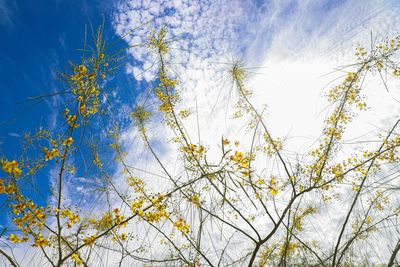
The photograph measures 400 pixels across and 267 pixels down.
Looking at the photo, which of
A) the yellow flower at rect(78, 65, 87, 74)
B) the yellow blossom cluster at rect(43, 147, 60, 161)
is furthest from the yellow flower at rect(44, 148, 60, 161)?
the yellow flower at rect(78, 65, 87, 74)

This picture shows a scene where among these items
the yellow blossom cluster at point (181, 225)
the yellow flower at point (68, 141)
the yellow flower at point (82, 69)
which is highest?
the yellow flower at point (82, 69)

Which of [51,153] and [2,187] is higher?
[51,153]

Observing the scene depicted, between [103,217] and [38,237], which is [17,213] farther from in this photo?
[103,217]

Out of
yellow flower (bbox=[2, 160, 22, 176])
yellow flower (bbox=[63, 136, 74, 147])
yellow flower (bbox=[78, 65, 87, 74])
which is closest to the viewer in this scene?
yellow flower (bbox=[2, 160, 22, 176])

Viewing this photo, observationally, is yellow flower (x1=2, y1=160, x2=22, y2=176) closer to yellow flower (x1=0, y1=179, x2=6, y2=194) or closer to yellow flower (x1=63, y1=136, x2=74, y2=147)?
yellow flower (x1=0, y1=179, x2=6, y2=194)

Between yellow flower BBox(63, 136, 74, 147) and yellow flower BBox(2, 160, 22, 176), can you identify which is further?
yellow flower BBox(63, 136, 74, 147)

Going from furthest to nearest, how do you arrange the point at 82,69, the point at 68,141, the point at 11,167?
the point at 82,69, the point at 68,141, the point at 11,167

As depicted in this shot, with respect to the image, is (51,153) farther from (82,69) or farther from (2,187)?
(82,69)

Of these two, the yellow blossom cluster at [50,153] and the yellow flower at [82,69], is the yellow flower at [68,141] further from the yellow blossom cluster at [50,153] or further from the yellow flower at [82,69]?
the yellow flower at [82,69]

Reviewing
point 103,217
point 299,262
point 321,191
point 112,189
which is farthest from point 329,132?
point 103,217

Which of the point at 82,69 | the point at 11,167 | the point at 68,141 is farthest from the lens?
the point at 82,69

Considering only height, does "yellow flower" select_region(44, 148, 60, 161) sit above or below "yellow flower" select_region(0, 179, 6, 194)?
above

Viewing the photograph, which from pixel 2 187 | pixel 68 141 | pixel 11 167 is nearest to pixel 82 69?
pixel 68 141

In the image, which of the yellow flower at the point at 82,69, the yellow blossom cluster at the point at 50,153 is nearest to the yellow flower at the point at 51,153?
the yellow blossom cluster at the point at 50,153
